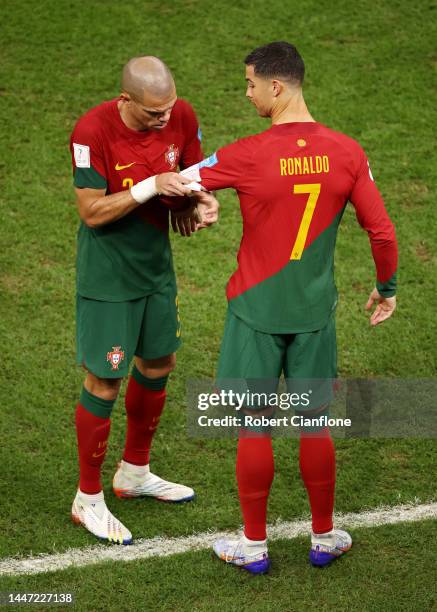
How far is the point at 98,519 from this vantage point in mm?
5312

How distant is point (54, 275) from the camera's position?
7.26 metres

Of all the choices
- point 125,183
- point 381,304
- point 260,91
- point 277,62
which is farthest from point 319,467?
point 277,62

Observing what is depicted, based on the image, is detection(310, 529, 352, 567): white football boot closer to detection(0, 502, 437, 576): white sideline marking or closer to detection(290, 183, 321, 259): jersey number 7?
detection(0, 502, 437, 576): white sideline marking

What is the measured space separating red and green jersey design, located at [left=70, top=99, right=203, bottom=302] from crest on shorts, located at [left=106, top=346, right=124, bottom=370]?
0.77ft

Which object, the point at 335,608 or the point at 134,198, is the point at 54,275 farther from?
the point at 335,608

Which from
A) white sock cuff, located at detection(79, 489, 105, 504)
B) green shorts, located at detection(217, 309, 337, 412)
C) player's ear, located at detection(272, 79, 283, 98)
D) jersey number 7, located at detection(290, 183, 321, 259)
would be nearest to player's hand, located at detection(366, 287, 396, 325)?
green shorts, located at detection(217, 309, 337, 412)

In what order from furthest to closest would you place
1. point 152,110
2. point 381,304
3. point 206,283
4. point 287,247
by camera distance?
point 206,283
point 381,304
point 152,110
point 287,247

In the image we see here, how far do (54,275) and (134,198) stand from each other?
2652 millimetres

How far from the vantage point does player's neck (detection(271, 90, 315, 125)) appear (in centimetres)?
451

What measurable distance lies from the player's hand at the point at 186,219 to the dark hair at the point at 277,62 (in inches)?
→ 32.7

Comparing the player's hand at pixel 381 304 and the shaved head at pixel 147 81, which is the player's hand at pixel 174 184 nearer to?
the shaved head at pixel 147 81

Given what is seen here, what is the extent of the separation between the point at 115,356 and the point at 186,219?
695 mm

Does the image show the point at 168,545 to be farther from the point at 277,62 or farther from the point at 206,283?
the point at 206,283

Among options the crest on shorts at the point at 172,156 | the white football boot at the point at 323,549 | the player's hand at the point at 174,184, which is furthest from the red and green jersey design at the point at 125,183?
the white football boot at the point at 323,549
